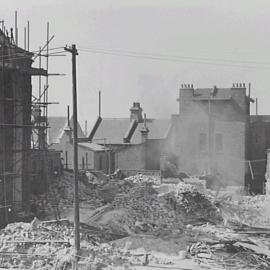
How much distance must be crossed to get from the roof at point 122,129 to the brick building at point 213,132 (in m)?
5.33

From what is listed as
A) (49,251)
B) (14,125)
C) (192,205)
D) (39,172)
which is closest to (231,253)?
(49,251)

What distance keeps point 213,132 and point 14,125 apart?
75.6 ft

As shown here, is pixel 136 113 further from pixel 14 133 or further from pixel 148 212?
pixel 14 133

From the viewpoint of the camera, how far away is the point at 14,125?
27.8 metres

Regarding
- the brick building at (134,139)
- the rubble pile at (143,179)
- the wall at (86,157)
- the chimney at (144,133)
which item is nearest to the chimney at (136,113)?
the brick building at (134,139)

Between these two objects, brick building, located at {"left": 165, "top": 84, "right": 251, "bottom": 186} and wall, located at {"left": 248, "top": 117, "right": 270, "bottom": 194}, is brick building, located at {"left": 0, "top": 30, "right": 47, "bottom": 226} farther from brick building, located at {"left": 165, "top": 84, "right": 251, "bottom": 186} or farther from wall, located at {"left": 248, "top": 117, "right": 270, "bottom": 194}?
wall, located at {"left": 248, "top": 117, "right": 270, "bottom": 194}

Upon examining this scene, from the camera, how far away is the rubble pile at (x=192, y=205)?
31.4 m

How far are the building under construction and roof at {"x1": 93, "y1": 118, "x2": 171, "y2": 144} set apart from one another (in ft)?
A: 76.1

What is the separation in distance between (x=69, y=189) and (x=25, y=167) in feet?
17.7

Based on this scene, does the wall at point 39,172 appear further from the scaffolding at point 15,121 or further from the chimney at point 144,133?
the chimney at point 144,133

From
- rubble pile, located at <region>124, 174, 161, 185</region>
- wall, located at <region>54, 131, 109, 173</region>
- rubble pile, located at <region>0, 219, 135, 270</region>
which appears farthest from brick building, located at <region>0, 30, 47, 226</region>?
wall, located at <region>54, 131, 109, 173</region>

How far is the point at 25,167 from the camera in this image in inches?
1169

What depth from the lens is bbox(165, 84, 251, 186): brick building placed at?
148ft

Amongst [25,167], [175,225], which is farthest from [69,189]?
[175,225]
